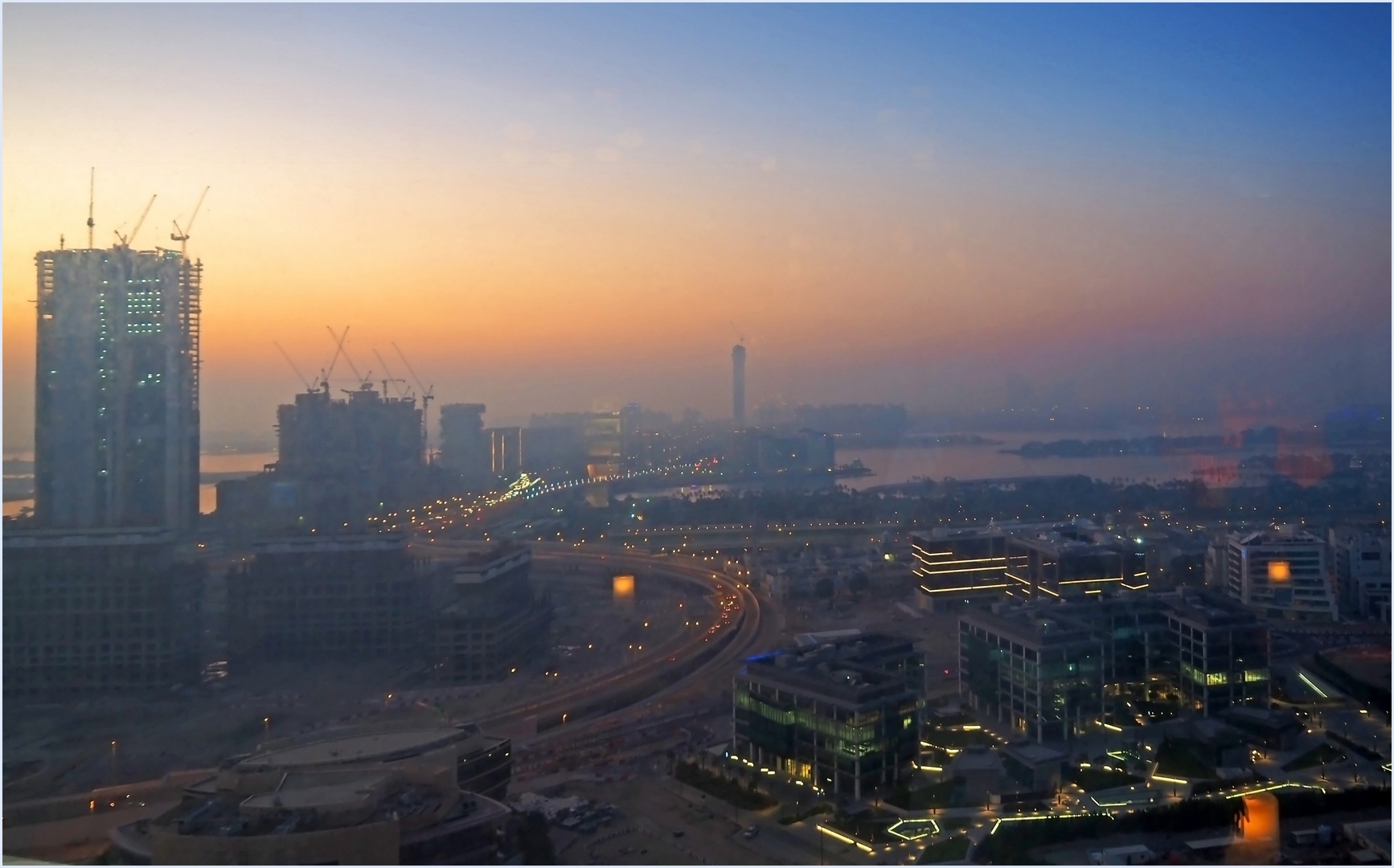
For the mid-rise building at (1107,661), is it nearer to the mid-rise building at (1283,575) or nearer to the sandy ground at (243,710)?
the mid-rise building at (1283,575)

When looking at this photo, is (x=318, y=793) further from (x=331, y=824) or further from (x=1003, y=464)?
(x=1003, y=464)

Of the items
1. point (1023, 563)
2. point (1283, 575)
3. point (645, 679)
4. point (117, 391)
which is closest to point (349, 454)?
point (117, 391)

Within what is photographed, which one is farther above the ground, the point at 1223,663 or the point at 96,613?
the point at 96,613

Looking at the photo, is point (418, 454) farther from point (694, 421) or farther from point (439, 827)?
point (439, 827)

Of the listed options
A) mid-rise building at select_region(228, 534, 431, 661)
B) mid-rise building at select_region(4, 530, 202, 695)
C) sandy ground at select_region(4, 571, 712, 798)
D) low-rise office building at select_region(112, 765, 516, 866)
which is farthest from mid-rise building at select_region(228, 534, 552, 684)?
low-rise office building at select_region(112, 765, 516, 866)

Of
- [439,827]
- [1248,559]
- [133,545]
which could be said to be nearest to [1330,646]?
[1248,559]

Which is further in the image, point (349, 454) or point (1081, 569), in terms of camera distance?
point (349, 454)
